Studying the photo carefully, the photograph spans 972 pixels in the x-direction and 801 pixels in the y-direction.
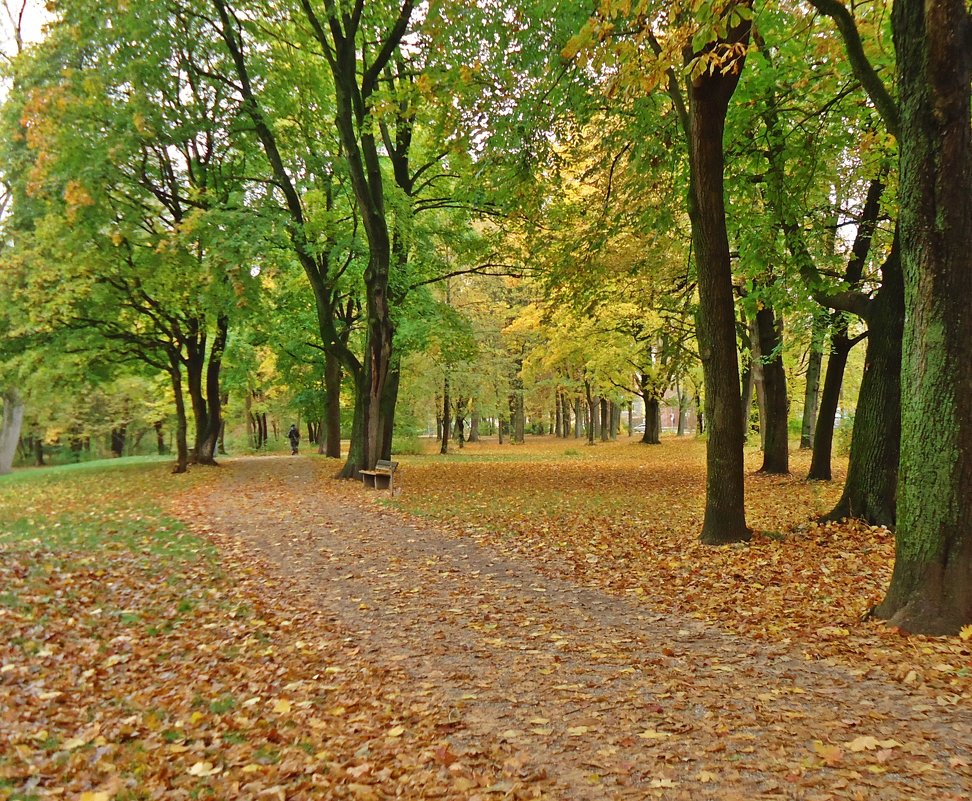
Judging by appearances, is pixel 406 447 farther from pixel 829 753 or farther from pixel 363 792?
pixel 829 753

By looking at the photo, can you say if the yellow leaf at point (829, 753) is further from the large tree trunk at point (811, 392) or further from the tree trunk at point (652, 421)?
the tree trunk at point (652, 421)

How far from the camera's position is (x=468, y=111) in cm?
1029

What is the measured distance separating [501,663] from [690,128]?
6.90 metres

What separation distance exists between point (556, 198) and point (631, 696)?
12815mm

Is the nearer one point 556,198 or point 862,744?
point 862,744

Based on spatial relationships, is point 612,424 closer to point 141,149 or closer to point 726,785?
point 141,149

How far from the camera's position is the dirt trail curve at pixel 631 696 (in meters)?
3.23

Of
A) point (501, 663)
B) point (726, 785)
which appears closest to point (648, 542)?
point (501, 663)

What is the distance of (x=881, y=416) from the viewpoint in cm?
854

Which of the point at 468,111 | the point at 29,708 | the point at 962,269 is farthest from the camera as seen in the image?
the point at 468,111

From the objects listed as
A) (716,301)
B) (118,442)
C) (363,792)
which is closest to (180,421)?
(716,301)

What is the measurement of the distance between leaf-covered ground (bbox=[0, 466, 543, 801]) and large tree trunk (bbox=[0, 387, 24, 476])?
22.4 m

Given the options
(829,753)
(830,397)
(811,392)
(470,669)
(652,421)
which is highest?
(811,392)

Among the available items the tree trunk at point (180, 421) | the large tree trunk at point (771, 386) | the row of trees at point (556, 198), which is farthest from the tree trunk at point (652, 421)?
the tree trunk at point (180, 421)
